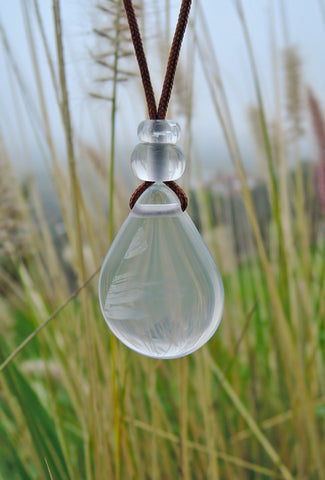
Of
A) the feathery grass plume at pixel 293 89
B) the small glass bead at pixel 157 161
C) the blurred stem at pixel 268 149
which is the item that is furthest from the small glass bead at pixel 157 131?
the feathery grass plume at pixel 293 89

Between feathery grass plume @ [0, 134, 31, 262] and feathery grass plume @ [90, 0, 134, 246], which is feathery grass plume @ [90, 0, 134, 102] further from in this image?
feathery grass plume @ [0, 134, 31, 262]

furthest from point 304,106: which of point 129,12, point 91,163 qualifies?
point 129,12

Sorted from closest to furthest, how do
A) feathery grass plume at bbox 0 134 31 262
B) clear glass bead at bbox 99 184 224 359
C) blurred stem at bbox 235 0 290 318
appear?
clear glass bead at bbox 99 184 224 359 < blurred stem at bbox 235 0 290 318 < feathery grass plume at bbox 0 134 31 262

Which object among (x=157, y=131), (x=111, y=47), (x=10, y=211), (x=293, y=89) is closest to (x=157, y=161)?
(x=157, y=131)

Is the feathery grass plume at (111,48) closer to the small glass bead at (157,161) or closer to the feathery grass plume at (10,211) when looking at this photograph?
the small glass bead at (157,161)

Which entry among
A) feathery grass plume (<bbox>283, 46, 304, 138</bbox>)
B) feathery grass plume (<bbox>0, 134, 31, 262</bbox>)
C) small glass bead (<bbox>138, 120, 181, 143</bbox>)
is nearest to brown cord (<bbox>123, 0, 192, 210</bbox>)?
small glass bead (<bbox>138, 120, 181, 143</bbox>)

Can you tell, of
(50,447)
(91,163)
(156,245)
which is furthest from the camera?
(91,163)

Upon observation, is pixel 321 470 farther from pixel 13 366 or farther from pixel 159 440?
pixel 13 366

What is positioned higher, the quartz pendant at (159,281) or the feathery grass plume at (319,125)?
the feathery grass plume at (319,125)
